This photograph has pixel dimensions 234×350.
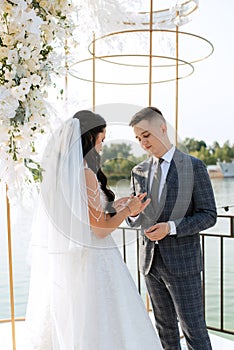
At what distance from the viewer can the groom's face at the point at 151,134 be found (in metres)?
2.19

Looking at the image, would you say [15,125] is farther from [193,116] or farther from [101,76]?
[193,116]

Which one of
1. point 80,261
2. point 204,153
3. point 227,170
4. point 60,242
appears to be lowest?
point 80,261

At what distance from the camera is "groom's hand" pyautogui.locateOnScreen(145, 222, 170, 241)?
6.88ft

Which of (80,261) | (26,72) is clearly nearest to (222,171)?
(80,261)

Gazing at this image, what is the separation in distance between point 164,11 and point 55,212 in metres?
2.27

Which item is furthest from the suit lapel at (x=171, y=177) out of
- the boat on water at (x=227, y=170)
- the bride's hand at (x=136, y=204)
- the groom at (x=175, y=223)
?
the boat on water at (x=227, y=170)

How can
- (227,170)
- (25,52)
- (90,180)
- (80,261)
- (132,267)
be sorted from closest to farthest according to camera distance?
(25,52)
(90,180)
(80,261)
(227,170)
(132,267)

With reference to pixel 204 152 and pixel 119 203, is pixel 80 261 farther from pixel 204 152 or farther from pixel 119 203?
pixel 204 152

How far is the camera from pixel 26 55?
1.52m

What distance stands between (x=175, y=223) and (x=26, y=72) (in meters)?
1.00

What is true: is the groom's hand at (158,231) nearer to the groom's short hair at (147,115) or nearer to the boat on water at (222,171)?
the groom's short hair at (147,115)

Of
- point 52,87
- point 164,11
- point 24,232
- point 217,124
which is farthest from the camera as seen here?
point 217,124

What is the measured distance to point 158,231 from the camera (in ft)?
6.88

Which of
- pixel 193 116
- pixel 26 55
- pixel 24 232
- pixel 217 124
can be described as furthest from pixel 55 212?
pixel 217 124
